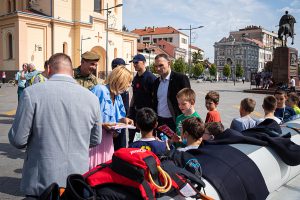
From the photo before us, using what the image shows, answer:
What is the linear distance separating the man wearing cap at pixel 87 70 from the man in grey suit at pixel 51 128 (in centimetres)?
169

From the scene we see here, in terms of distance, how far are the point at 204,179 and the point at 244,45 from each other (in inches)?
5048

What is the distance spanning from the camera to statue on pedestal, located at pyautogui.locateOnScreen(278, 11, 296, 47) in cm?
2995

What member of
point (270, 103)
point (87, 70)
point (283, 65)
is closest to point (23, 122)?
point (87, 70)

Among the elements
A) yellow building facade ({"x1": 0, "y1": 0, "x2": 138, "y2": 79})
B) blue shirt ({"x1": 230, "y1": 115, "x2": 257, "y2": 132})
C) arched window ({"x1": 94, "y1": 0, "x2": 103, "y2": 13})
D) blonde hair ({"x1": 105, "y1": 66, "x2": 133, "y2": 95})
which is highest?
arched window ({"x1": 94, "y1": 0, "x2": 103, "y2": 13})

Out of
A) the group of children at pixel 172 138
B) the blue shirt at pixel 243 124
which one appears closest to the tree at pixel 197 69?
the blue shirt at pixel 243 124

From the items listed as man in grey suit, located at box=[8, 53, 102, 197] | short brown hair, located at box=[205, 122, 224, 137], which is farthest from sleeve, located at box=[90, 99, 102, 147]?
short brown hair, located at box=[205, 122, 224, 137]

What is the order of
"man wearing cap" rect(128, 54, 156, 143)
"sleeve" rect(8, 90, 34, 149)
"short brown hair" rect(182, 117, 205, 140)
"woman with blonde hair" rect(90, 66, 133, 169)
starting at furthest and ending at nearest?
"man wearing cap" rect(128, 54, 156, 143) < "woman with blonde hair" rect(90, 66, 133, 169) < "short brown hair" rect(182, 117, 205, 140) < "sleeve" rect(8, 90, 34, 149)

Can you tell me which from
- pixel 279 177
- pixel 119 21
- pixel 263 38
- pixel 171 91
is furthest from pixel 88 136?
pixel 263 38

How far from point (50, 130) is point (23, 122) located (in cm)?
21

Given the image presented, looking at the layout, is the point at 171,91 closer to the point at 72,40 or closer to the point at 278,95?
the point at 278,95

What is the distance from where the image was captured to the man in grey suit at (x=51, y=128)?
2.52 m

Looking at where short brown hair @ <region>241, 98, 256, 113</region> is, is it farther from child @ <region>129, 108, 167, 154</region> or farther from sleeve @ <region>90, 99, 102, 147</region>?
sleeve @ <region>90, 99, 102, 147</region>

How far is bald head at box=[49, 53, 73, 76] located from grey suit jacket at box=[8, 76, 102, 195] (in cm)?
8

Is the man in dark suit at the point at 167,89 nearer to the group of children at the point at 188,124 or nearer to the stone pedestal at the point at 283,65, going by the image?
the group of children at the point at 188,124
